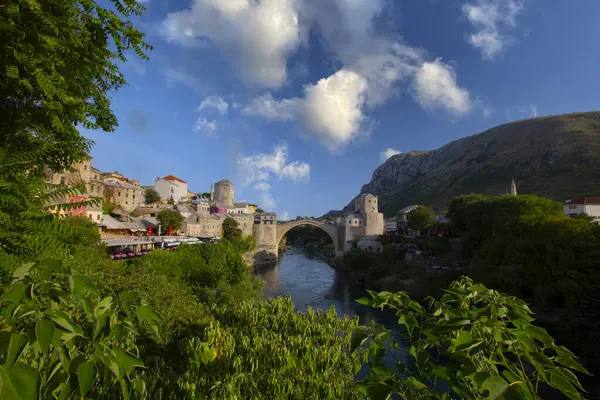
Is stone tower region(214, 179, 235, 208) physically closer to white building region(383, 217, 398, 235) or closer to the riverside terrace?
white building region(383, 217, 398, 235)

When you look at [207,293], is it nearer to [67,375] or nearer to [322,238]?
[67,375]

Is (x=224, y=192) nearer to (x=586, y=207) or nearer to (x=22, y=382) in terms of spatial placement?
(x=586, y=207)

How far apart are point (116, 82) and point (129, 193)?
56240 millimetres

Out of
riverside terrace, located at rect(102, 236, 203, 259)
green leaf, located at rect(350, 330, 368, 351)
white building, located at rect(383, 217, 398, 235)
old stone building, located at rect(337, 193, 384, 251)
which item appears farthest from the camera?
white building, located at rect(383, 217, 398, 235)

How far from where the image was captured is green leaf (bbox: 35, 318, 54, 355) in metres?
1.01

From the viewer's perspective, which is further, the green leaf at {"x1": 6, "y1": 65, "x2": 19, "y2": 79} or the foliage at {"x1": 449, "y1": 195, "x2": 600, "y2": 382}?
→ the foliage at {"x1": 449, "y1": 195, "x2": 600, "y2": 382}

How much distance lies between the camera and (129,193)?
5466 cm

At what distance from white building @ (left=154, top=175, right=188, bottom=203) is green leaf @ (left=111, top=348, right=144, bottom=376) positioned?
84.0 meters

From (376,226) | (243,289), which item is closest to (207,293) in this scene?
(243,289)

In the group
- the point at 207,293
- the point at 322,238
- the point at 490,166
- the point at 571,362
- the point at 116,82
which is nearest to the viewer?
the point at 571,362

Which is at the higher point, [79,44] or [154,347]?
[79,44]

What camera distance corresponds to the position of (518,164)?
318ft

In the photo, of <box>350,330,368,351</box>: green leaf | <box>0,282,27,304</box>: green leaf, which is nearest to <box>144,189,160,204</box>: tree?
<box>350,330,368,351</box>: green leaf

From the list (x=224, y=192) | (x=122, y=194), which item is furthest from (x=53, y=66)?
(x=224, y=192)
